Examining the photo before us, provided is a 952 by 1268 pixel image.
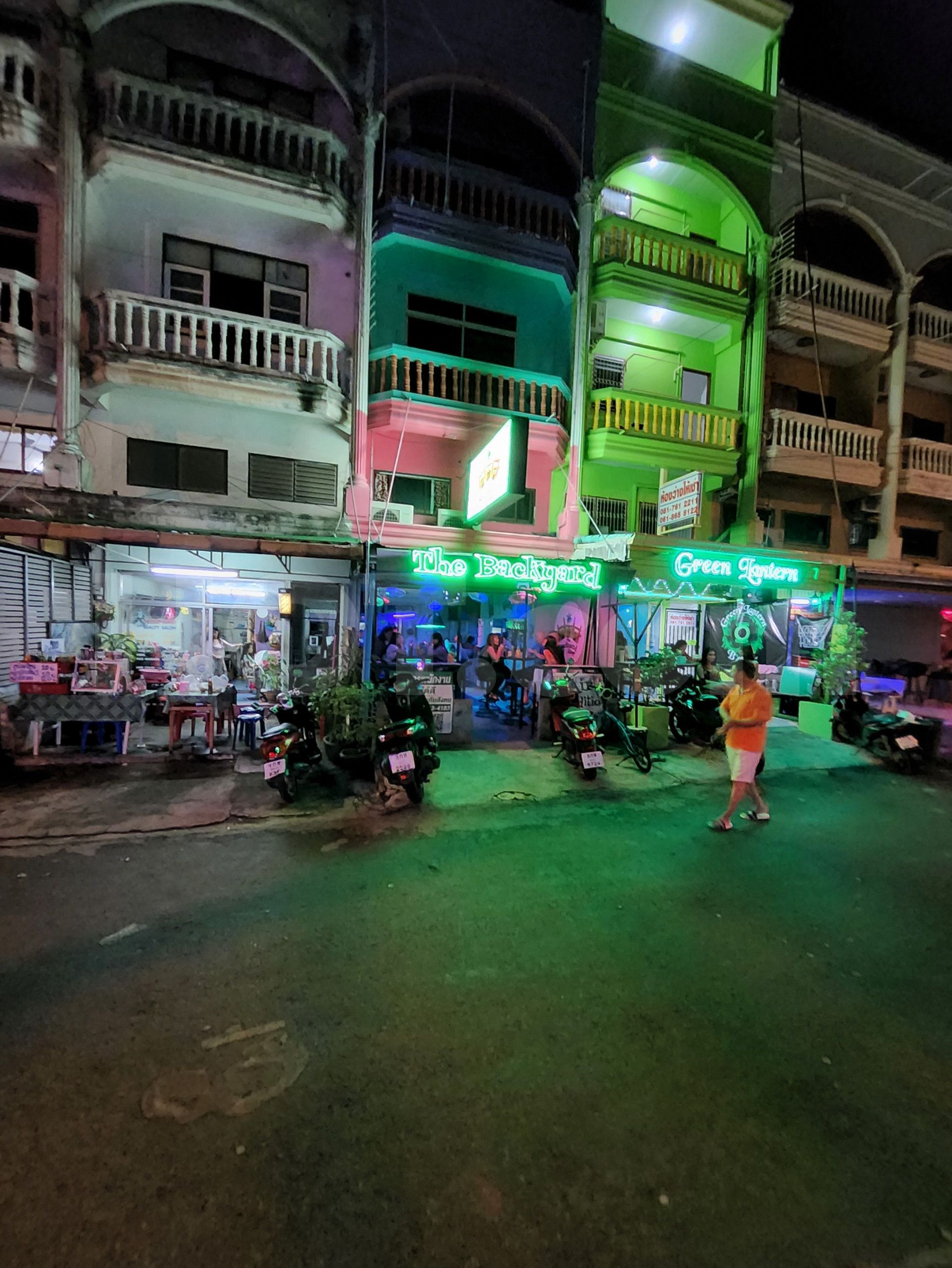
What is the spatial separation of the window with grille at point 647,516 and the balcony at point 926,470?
24.2 feet

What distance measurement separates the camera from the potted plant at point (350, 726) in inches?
314

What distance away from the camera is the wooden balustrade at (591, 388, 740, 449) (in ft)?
45.2

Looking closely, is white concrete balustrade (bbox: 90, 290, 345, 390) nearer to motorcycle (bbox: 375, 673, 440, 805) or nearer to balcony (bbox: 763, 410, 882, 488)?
motorcycle (bbox: 375, 673, 440, 805)

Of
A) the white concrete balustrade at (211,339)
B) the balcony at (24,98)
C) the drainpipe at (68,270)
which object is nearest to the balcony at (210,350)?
the white concrete balustrade at (211,339)

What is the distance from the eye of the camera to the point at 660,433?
14.1 metres

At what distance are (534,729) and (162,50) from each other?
15.4 metres

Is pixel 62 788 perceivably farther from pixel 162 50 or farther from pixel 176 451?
pixel 162 50

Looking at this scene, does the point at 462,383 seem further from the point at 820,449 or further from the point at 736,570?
the point at 820,449

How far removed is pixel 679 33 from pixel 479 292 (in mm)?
8874

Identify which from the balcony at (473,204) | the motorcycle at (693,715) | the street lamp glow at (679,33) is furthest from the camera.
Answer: the street lamp glow at (679,33)

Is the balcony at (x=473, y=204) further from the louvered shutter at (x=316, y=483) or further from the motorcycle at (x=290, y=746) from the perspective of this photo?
the motorcycle at (x=290, y=746)

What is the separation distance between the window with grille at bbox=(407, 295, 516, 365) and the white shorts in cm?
1054

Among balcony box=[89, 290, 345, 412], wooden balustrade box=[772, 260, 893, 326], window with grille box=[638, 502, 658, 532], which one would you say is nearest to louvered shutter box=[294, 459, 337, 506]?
balcony box=[89, 290, 345, 412]

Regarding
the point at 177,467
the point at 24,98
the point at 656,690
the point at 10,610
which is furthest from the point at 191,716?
the point at 24,98
